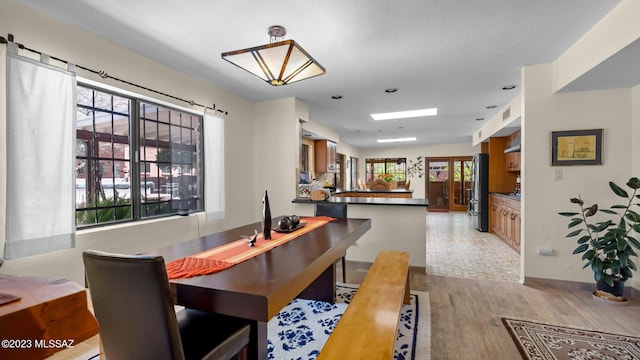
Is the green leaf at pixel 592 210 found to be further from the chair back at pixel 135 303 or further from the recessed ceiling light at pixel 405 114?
the chair back at pixel 135 303

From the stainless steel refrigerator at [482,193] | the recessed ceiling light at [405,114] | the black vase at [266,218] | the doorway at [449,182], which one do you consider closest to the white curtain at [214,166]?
the black vase at [266,218]

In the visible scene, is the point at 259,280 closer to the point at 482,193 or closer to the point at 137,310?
the point at 137,310

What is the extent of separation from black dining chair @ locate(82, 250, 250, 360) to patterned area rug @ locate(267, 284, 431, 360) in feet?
3.07

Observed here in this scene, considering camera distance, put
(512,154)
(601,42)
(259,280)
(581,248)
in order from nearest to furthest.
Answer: (259,280) → (601,42) → (581,248) → (512,154)

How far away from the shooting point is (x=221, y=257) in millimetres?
1657

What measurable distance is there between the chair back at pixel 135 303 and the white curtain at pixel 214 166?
2.54m

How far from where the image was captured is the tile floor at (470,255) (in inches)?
145

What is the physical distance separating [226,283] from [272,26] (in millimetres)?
2032

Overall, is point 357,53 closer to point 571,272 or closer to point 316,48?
point 316,48

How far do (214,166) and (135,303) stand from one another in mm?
2792

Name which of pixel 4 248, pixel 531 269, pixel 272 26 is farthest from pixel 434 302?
pixel 4 248

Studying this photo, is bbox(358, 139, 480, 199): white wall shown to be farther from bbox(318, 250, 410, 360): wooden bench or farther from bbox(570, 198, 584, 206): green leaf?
bbox(318, 250, 410, 360): wooden bench

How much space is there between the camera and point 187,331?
1.38 meters

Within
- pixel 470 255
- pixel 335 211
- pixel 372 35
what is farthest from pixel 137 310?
pixel 470 255
